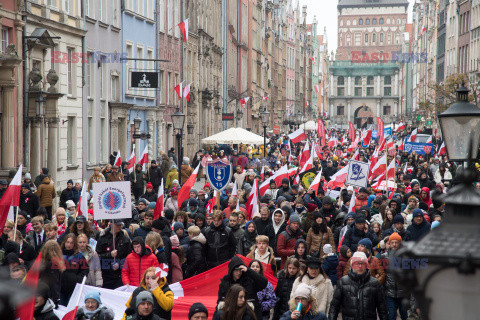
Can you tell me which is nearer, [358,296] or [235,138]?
[358,296]

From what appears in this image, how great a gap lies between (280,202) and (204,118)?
34.9 metres

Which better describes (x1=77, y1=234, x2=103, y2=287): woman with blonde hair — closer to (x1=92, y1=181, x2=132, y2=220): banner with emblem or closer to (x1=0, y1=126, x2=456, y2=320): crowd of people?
(x1=0, y1=126, x2=456, y2=320): crowd of people

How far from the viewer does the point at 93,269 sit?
427 inches

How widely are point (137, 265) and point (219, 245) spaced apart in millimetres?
2381

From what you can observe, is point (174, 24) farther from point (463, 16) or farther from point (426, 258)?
point (426, 258)

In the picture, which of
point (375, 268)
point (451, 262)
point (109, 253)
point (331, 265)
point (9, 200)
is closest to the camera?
point (451, 262)

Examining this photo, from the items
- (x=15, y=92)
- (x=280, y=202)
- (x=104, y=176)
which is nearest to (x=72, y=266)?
(x=280, y=202)

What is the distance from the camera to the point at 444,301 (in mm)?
2434

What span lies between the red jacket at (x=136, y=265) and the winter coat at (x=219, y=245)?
2.13 m

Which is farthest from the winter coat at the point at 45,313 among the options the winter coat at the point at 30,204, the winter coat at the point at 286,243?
the winter coat at the point at 30,204

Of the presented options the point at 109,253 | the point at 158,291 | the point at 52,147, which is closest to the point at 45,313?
the point at 158,291

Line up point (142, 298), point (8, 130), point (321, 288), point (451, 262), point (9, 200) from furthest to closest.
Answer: point (8, 130)
point (9, 200)
point (321, 288)
point (142, 298)
point (451, 262)

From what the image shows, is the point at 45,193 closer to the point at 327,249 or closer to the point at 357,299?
the point at 327,249

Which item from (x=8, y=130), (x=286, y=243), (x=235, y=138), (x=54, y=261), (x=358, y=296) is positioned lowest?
(x=358, y=296)
